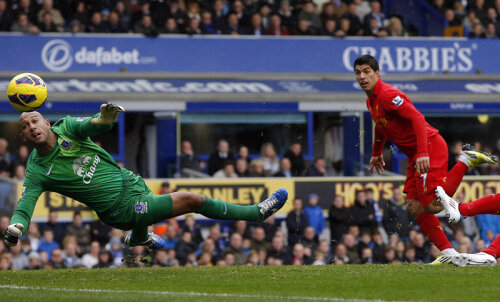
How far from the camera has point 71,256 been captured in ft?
55.3

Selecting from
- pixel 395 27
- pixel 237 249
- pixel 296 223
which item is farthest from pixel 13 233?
pixel 395 27

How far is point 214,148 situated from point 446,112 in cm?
503

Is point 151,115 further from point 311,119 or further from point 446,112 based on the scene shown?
point 446,112

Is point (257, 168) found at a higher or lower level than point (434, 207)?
higher

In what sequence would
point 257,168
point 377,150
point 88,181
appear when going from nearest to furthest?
point 88,181
point 377,150
point 257,168

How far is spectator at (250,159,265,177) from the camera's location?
19.5 meters

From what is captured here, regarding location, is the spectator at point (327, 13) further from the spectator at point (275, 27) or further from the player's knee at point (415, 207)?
the player's knee at point (415, 207)

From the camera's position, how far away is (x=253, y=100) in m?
21.4

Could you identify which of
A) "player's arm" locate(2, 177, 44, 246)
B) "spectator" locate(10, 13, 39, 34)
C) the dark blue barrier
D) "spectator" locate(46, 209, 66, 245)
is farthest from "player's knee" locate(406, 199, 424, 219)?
"spectator" locate(10, 13, 39, 34)

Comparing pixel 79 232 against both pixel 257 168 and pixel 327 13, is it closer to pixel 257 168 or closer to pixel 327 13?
Result: pixel 257 168

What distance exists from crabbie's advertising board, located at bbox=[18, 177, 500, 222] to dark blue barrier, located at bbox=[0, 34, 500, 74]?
388 cm

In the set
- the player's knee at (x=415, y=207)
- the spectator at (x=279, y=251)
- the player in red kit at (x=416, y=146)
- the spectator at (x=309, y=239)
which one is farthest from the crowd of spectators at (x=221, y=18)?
the player's knee at (x=415, y=207)

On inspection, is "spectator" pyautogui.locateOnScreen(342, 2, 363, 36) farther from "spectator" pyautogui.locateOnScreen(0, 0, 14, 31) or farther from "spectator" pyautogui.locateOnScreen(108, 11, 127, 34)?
"spectator" pyautogui.locateOnScreen(0, 0, 14, 31)

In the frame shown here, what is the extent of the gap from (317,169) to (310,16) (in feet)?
14.7
